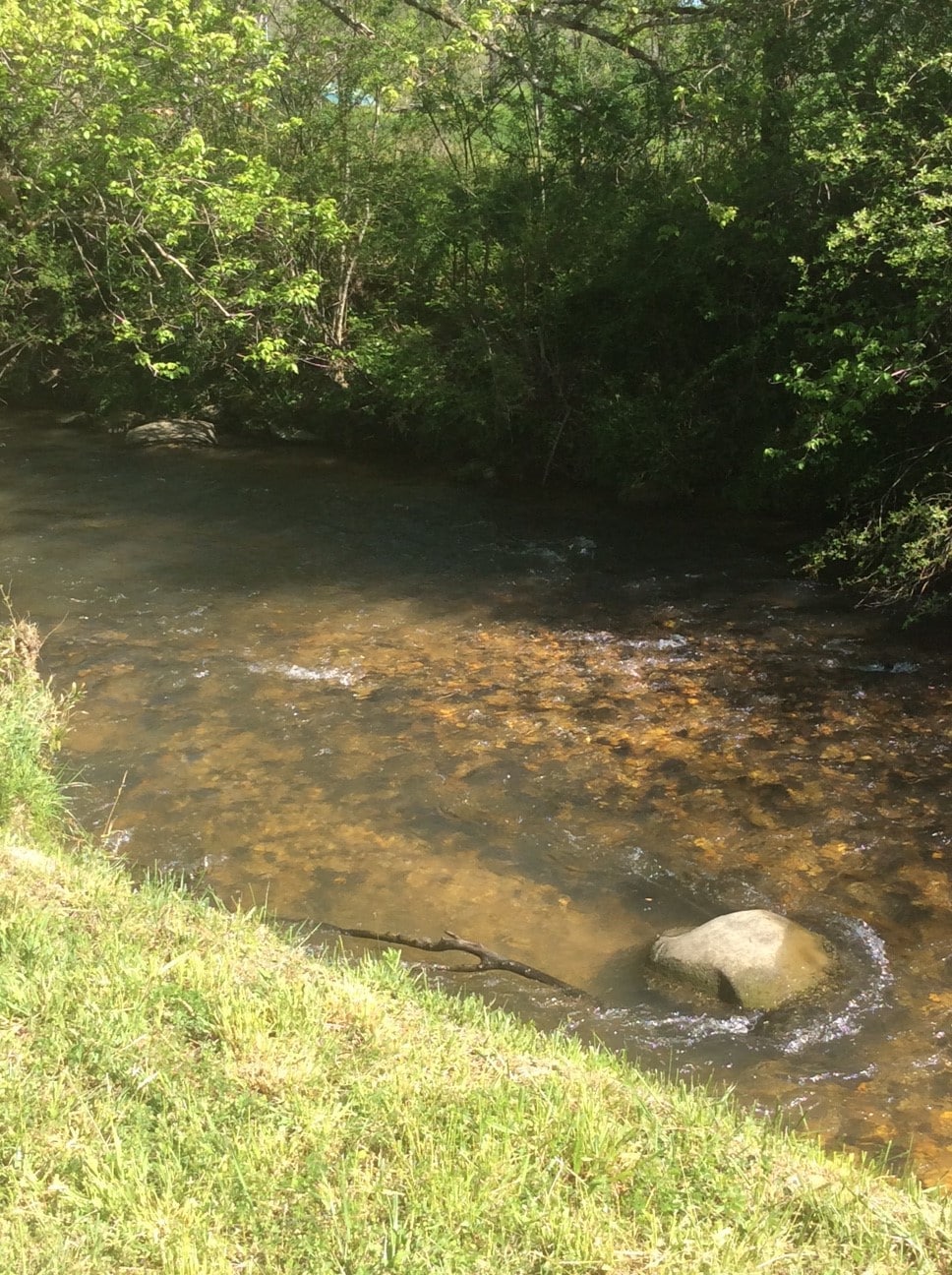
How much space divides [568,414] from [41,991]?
11.7 meters

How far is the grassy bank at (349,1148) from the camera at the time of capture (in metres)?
2.80

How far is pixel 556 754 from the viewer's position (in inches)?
301

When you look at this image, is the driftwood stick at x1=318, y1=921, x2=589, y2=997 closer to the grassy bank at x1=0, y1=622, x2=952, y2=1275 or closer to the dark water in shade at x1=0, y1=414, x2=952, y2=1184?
the dark water in shade at x1=0, y1=414, x2=952, y2=1184

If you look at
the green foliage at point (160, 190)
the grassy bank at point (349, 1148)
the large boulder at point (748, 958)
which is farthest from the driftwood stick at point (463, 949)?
the green foliage at point (160, 190)

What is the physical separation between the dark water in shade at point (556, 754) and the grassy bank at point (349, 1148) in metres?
1.25

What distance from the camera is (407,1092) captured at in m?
3.38

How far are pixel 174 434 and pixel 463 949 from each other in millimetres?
13966

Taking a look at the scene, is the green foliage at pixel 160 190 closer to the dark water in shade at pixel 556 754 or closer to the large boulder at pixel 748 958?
the dark water in shade at pixel 556 754

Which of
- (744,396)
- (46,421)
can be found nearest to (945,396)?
(744,396)

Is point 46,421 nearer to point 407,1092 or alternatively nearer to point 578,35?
point 578,35

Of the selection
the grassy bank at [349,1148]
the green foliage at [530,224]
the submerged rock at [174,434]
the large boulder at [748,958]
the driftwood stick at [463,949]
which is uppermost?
the green foliage at [530,224]

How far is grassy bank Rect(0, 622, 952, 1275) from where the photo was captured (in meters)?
2.80

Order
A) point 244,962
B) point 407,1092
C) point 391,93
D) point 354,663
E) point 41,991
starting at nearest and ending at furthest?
point 407,1092
point 41,991
point 244,962
point 354,663
point 391,93

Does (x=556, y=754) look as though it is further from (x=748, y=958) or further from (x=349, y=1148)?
(x=349, y=1148)
